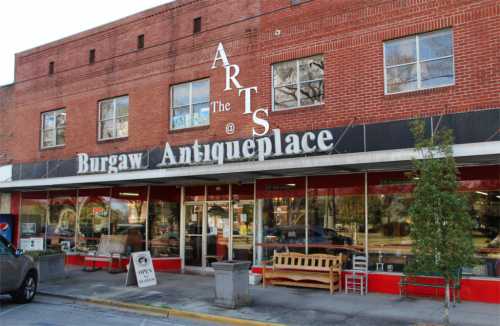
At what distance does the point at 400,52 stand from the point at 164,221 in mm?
9128

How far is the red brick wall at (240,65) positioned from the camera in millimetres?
11859

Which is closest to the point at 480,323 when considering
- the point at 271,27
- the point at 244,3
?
the point at 271,27

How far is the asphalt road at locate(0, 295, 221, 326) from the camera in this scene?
9.85 metres

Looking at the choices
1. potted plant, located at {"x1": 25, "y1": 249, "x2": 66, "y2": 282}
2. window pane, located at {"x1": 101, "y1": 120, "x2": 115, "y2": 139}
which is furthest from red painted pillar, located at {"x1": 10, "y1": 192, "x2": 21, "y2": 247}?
potted plant, located at {"x1": 25, "y1": 249, "x2": 66, "y2": 282}

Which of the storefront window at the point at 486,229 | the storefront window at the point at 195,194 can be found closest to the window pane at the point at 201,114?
the storefront window at the point at 195,194

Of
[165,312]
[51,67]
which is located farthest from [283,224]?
[51,67]

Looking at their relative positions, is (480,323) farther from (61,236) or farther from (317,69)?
(61,236)

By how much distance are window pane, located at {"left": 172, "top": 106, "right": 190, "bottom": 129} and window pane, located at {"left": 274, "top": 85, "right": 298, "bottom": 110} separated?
3.28 m

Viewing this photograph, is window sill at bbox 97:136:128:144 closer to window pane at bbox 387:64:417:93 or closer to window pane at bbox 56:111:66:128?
window pane at bbox 56:111:66:128

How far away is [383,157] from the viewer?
10836 millimetres

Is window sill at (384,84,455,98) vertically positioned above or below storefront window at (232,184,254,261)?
above

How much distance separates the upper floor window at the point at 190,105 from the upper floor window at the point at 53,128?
5.51 meters

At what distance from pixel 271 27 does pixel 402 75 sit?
13.4 feet

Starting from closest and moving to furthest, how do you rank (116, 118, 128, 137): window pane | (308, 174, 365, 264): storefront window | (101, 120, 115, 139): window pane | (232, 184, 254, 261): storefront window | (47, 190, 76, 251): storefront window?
1. (308, 174, 365, 264): storefront window
2. (232, 184, 254, 261): storefront window
3. (116, 118, 128, 137): window pane
4. (101, 120, 115, 139): window pane
5. (47, 190, 76, 251): storefront window
